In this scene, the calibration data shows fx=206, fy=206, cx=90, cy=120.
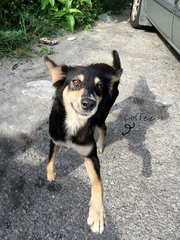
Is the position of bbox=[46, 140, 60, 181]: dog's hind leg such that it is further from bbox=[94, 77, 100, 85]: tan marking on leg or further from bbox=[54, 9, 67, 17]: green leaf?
bbox=[54, 9, 67, 17]: green leaf

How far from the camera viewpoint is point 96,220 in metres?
1.80

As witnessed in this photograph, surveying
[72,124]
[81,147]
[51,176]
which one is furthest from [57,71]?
[51,176]

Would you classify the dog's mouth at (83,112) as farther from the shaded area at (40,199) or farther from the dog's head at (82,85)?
the shaded area at (40,199)

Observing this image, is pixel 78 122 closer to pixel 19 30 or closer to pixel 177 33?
pixel 177 33

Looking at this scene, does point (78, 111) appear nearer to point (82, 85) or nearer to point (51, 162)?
point (82, 85)

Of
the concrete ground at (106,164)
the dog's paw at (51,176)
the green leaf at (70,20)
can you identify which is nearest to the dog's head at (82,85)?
the dog's paw at (51,176)

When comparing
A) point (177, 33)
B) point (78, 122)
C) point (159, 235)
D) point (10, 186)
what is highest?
point (177, 33)

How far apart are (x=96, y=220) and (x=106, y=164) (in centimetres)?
99

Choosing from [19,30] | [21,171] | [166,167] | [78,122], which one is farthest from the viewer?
[19,30]

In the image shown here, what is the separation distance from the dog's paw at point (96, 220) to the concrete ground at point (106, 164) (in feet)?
0.96

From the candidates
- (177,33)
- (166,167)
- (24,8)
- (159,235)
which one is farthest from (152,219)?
(24,8)

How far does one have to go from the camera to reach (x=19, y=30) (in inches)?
193

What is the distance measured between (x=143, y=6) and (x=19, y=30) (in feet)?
11.5

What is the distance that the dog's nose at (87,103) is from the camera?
6.19 feet
